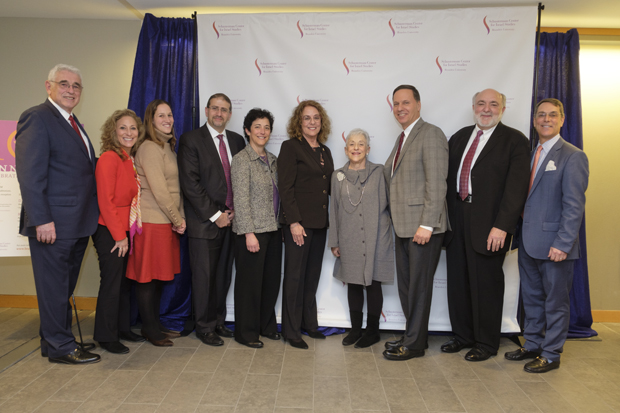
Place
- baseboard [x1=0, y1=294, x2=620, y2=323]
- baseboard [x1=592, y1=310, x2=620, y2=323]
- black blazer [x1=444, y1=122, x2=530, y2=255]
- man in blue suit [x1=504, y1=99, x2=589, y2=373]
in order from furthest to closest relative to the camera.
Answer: baseboard [x1=0, y1=294, x2=620, y2=323] → baseboard [x1=592, y1=310, x2=620, y2=323] → black blazer [x1=444, y1=122, x2=530, y2=255] → man in blue suit [x1=504, y1=99, x2=589, y2=373]

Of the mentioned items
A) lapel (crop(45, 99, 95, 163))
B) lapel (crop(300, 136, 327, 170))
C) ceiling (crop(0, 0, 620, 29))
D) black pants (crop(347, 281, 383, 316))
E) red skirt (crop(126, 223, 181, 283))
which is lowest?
black pants (crop(347, 281, 383, 316))

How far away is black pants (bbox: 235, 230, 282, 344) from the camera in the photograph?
3125 millimetres

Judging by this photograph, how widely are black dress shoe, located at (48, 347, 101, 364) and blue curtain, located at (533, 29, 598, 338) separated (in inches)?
150

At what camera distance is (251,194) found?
3076mm

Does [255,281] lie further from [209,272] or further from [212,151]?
[212,151]

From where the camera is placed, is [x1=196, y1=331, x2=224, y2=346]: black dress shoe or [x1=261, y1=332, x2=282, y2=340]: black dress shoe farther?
[x1=261, y1=332, x2=282, y2=340]: black dress shoe

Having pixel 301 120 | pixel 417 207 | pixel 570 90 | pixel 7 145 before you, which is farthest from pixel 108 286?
pixel 570 90

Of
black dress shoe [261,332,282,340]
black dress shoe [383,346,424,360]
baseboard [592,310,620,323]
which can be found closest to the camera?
black dress shoe [383,346,424,360]

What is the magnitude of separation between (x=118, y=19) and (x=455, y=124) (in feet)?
10.9

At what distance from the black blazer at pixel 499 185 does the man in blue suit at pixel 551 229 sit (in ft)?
0.40

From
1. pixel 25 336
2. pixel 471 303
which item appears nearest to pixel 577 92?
pixel 471 303

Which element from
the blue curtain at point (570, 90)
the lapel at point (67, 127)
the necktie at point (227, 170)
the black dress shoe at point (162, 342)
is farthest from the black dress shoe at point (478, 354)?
the lapel at point (67, 127)

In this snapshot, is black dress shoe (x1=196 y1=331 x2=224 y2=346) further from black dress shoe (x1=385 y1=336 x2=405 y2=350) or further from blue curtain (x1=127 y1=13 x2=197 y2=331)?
black dress shoe (x1=385 y1=336 x2=405 y2=350)

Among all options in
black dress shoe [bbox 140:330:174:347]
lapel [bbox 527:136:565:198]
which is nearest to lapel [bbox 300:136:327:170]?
lapel [bbox 527:136:565:198]
